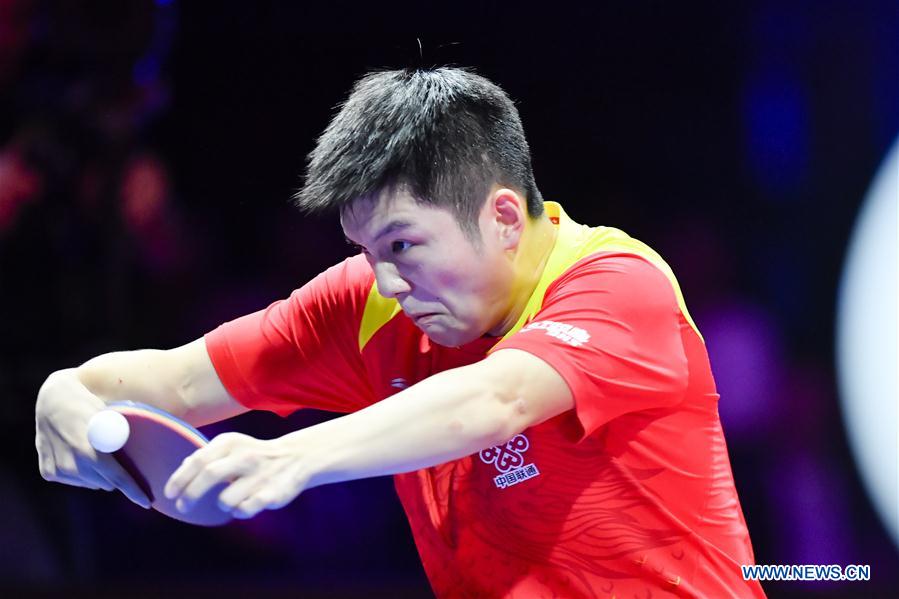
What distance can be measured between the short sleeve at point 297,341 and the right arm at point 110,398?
49mm

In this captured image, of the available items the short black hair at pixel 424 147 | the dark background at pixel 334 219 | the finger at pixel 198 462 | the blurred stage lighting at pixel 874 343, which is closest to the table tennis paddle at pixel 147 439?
the finger at pixel 198 462

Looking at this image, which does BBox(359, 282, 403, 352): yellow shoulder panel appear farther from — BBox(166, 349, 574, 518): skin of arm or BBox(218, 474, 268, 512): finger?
BBox(218, 474, 268, 512): finger

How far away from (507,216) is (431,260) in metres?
0.20

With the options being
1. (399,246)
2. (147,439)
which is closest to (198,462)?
(147,439)

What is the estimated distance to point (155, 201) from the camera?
4.04m

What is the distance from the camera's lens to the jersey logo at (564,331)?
1.70 meters

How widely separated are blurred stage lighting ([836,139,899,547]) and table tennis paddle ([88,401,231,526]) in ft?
8.42

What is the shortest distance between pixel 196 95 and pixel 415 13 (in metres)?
Result: 0.89

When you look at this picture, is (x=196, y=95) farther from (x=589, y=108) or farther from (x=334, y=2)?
(x=589, y=108)

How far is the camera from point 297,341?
2289mm

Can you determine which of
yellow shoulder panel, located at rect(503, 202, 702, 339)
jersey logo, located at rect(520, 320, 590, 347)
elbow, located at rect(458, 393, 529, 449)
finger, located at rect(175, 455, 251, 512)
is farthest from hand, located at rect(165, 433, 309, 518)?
yellow shoulder panel, located at rect(503, 202, 702, 339)

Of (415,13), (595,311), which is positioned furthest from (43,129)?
(595,311)

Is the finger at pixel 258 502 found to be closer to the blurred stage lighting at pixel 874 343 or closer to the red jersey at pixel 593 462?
the red jersey at pixel 593 462

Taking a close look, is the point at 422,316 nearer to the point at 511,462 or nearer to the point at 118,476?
the point at 511,462
